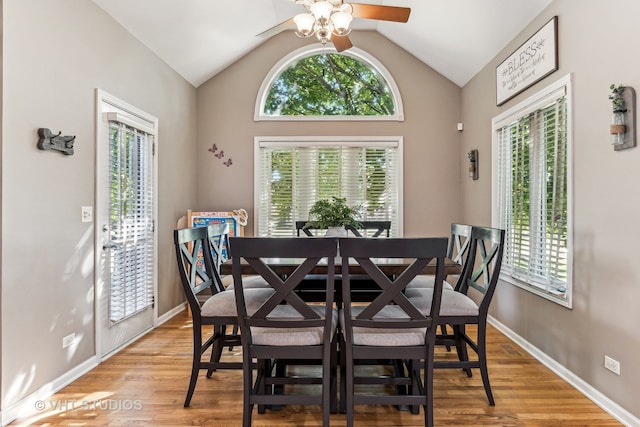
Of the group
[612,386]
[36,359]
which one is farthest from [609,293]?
[36,359]

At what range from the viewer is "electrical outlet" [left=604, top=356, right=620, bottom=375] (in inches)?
84.5

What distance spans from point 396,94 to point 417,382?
11.8 ft

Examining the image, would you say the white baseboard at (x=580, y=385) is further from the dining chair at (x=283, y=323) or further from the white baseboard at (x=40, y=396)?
the white baseboard at (x=40, y=396)

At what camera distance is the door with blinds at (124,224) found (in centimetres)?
291

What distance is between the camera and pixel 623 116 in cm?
207

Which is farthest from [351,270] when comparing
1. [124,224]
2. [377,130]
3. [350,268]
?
[377,130]

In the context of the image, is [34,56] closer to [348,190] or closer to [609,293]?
[348,190]

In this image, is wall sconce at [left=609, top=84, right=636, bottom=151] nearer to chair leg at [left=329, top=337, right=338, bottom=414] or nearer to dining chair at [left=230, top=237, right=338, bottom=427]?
dining chair at [left=230, top=237, right=338, bottom=427]

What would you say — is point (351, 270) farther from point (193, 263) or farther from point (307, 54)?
point (307, 54)

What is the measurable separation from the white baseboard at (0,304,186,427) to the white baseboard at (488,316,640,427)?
3.22 meters

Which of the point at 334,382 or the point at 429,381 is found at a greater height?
the point at 429,381

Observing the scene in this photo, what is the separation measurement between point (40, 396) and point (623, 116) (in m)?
3.71

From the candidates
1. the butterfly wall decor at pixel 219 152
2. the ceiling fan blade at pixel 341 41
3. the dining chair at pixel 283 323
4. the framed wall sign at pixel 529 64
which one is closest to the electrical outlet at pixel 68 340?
the dining chair at pixel 283 323

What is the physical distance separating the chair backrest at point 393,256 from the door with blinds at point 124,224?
206 centimetres
